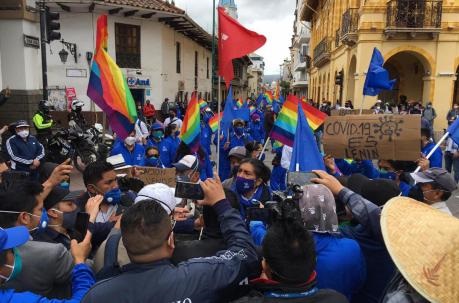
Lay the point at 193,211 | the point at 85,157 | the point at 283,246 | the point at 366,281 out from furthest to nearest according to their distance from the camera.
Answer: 1. the point at 85,157
2. the point at 193,211
3. the point at 366,281
4. the point at 283,246

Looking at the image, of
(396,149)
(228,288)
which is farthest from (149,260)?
(396,149)

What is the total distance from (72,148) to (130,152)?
459 cm

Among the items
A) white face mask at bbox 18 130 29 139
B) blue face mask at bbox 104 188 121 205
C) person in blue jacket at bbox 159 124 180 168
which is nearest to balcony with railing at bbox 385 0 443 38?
person in blue jacket at bbox 159 124 180 168

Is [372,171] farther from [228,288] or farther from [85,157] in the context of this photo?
[85,157]

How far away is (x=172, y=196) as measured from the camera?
2.63 metres

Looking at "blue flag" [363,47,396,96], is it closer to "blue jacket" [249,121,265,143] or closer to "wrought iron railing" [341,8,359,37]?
"blue jacket" [249,121,265,143]

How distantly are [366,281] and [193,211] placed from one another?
1.43 meters

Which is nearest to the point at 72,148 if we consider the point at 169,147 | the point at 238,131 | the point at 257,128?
the point at 169,147

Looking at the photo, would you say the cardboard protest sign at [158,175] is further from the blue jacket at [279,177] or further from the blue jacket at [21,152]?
the blue jacket at [21,152]

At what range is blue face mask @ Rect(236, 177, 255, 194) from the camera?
3.72 meters

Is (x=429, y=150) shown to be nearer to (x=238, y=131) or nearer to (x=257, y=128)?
(x=238, y=131)

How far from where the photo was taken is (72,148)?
34.7 feet

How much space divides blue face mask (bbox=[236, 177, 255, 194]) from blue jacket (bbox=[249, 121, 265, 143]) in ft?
28.6

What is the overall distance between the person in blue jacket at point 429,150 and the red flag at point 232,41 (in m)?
2.33
